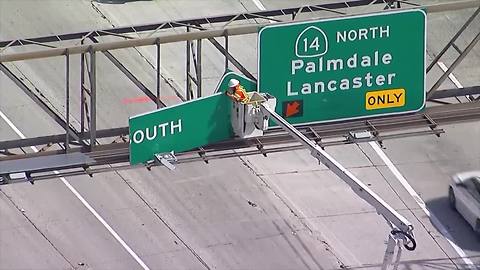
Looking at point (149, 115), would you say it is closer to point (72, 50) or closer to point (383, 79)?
point (72, 50)

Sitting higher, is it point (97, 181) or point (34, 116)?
point (34, 116)

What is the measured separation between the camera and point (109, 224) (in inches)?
1452

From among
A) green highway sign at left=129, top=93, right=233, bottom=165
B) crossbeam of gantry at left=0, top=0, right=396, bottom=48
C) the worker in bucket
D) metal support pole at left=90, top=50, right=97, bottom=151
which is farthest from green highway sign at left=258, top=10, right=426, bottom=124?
metal support pole at left=90, top=50, right=97, bottom=151

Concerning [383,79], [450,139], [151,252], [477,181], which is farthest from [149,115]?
[450,139]

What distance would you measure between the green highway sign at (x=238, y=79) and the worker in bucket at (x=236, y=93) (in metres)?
0.21

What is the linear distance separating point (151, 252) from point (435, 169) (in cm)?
835

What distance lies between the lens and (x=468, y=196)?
37281 millimetres

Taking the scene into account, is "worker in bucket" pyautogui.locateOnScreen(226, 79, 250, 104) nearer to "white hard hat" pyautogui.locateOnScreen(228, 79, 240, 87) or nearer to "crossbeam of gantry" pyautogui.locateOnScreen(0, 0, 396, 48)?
"white hard hat" pyautogui.locateOnScreen(228, 79, 240, 87)

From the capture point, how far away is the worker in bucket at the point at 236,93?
27.0 meters

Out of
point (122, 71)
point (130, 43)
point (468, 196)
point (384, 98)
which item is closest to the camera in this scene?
point (130, 43)

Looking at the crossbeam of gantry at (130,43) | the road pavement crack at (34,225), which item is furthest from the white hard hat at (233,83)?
the road pavement crack at (34,225)

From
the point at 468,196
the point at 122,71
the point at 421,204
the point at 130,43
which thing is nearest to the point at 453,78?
the point at 421,204

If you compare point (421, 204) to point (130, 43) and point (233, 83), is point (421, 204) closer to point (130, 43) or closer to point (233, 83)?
point (233, 83)

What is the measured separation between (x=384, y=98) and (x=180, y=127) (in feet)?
14.2
